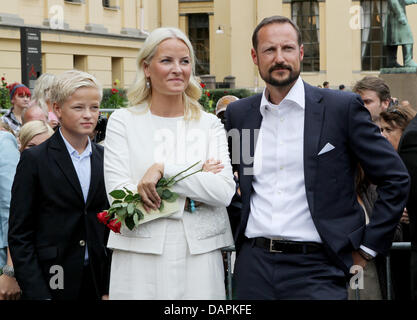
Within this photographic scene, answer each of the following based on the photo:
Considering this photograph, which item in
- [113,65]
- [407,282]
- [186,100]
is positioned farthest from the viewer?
[113,65]

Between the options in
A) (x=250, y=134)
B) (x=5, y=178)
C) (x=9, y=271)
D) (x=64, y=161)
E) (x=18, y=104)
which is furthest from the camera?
(x=18, y=104)

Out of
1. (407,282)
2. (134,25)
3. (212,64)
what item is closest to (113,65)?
(134,25)

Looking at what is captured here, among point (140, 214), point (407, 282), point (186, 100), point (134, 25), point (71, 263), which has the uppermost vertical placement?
point (134, 25)

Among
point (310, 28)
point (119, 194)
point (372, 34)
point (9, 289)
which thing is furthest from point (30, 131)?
point (372, 34)

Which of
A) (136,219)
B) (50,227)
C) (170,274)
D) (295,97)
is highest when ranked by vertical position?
(295,97)

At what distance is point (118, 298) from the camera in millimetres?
3271

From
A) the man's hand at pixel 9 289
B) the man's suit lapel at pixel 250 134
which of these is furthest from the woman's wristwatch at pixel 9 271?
the man's suit lapel at pixel 250 134

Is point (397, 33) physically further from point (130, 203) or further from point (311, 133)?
point (130, 203)

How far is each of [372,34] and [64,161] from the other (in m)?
35.3

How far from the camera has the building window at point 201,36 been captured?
145ft

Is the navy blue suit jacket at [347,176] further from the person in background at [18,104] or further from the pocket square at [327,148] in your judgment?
the person in background at [18,104]

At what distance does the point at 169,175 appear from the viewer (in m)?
3.22
